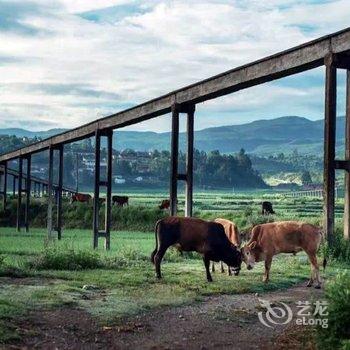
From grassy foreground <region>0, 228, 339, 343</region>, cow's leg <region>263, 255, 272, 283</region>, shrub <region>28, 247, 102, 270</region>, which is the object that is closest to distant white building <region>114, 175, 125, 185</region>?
grassy foreground <region>0, 228, 339, 343</region>

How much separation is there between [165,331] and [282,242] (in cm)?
525

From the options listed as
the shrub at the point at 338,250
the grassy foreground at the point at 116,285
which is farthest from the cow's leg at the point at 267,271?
the shrub at the point at 338,250


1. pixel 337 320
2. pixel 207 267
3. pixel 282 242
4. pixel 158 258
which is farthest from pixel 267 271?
pixel 337 320

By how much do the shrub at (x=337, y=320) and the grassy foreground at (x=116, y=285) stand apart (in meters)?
2.92

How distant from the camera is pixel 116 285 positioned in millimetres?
12195

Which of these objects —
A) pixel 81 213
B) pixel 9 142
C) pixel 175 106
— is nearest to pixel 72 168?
→ pixel 9 142

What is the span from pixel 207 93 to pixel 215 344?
32.5 feet

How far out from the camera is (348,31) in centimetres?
1284

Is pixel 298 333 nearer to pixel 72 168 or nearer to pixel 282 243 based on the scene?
pixel 282 243

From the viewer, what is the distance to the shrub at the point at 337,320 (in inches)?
290

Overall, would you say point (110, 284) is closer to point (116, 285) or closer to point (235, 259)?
point (116, 285)

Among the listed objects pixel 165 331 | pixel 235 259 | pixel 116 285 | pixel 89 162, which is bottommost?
pixel 165 331

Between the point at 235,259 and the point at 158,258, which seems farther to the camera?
the point at 235,259

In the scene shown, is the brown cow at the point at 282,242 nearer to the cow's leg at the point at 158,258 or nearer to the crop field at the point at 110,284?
the crop field at the point at 110,284
